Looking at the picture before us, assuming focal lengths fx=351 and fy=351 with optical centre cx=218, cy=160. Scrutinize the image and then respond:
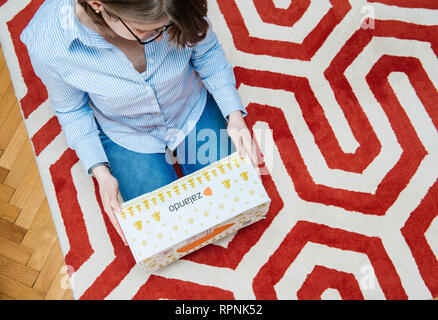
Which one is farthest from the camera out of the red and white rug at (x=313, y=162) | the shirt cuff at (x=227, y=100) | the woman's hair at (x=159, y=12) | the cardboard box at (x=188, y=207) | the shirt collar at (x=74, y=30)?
the red and white rug at (x=313, y=162)

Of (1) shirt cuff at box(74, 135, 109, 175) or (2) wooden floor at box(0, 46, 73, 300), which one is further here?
(2) wooden floor at box(0, 46, 73, 300)

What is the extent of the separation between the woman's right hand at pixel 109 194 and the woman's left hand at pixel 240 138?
0.29 m

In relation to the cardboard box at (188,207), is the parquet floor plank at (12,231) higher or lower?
lower

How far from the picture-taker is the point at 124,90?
0.71 meters

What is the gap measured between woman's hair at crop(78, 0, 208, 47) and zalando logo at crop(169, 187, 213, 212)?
31 cm

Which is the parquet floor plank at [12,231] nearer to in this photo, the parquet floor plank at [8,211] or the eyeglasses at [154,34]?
the parquet floor plank at [8,211]

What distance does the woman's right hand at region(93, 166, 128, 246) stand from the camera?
2.49 ft

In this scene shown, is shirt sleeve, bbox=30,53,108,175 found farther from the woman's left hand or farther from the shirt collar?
the woman's left hand

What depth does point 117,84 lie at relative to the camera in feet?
2.30

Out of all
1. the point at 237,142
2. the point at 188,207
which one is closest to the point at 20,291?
the point at 188,207

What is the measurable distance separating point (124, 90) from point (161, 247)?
0.33m

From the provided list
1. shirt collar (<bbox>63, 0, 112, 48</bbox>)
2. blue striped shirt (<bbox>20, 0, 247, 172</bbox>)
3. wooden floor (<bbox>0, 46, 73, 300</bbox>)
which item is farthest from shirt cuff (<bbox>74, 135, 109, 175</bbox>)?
wooden floor (<bbox>0, 46, 73, 300</bbox>)

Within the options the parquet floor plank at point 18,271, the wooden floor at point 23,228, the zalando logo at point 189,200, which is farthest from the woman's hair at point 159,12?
the parquet floor plank at point 18,271

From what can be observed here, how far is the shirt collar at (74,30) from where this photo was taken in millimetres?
612
